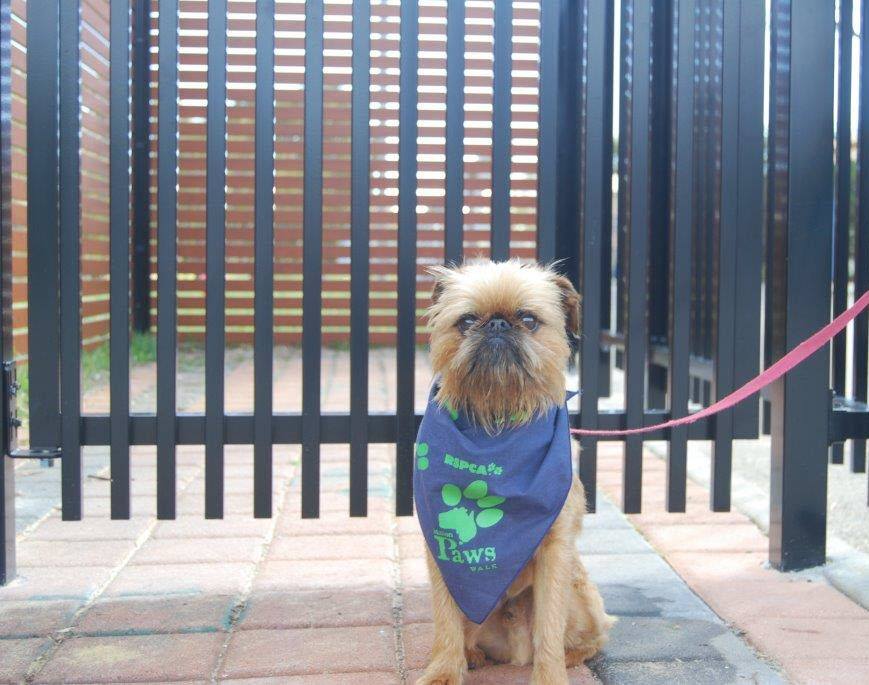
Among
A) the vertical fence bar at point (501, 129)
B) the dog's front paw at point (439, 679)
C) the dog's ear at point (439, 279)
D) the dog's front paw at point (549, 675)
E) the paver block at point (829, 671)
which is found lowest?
the paver block at point (829, 671)

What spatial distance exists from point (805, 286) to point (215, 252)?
2040mm

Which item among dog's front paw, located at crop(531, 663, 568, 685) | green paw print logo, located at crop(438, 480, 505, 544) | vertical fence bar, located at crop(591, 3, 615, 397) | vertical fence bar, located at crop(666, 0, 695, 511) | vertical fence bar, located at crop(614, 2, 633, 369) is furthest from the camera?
vertical fence bar, located at crop(591, 3, 615, 397)

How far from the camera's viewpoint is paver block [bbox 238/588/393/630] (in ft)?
9.25

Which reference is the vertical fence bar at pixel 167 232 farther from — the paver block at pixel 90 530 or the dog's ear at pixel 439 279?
the dog's ear at pixel 439 279

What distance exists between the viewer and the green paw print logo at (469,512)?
7.89 feet

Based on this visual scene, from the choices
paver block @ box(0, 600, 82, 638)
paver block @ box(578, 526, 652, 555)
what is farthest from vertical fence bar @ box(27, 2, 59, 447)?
paver block @ box(578, 526, 652, 555)

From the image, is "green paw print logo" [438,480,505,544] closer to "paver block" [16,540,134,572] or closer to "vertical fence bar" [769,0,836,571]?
"vertical fence bar" [769,0,836,571]

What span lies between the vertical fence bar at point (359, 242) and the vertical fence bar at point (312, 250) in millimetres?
115

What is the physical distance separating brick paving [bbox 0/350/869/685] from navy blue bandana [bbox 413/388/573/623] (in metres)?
0.33

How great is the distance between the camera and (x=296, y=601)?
300 centimetres

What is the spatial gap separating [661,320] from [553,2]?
8.63 ft

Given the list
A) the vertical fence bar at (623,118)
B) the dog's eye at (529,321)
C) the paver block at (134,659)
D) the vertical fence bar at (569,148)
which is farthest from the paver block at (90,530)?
the vertical fence bar at (569,148)

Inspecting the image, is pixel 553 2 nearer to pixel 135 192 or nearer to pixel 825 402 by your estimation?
pixel 825 402

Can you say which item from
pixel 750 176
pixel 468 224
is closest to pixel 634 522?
pixel 750 176
